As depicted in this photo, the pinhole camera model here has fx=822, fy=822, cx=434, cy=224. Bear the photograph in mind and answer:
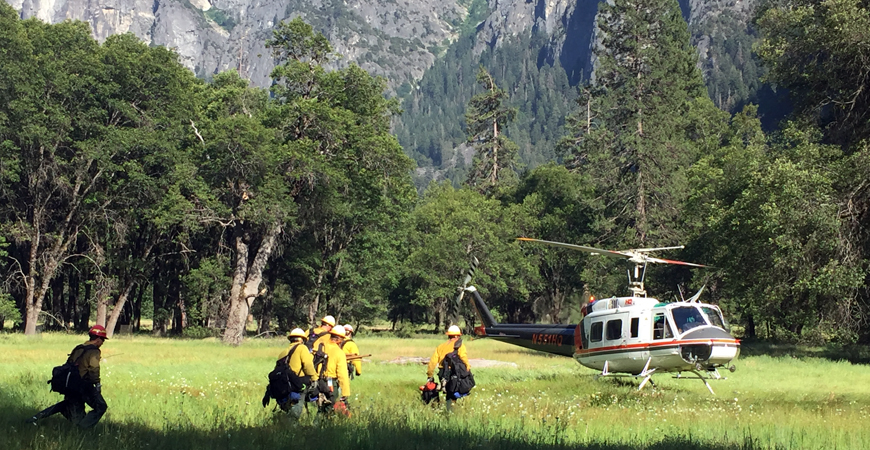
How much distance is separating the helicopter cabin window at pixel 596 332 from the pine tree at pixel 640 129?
1073 inches

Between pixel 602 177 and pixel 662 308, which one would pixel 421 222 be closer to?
pixel 602 177

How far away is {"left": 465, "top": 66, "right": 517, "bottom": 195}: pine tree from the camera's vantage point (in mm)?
85875

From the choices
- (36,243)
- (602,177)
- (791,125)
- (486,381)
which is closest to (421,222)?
(602,177)

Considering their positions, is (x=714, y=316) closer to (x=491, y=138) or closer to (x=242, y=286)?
(x=242, y=286)

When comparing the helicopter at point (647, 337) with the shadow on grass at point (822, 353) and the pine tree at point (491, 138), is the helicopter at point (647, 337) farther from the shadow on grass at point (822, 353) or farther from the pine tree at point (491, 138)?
the pine tree at point (491, 138)

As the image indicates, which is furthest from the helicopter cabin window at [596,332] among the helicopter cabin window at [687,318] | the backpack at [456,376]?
the backpack at [456,376]

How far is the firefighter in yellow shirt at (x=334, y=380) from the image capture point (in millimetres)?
13000

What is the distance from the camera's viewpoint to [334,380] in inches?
521

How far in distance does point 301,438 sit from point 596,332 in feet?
44.4

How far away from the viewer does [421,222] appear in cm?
7100

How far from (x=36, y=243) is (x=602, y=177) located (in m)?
33.2

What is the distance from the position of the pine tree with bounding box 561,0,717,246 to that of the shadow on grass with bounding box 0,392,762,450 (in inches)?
1539

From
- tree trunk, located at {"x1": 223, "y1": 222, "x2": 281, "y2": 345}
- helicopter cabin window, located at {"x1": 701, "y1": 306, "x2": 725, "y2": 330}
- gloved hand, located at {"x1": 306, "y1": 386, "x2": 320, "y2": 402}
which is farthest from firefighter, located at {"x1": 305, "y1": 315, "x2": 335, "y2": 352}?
tree trunk, located at {"x1": 223, "y1": 222, "x2": 281, "y2": 345}

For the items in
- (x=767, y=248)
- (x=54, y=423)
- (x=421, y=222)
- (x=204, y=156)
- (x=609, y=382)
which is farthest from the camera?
(x=421, y=222)
